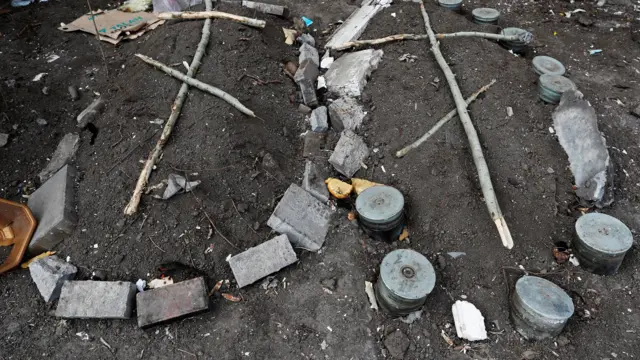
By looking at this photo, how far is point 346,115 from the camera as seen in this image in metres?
5.20

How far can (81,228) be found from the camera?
171 inches

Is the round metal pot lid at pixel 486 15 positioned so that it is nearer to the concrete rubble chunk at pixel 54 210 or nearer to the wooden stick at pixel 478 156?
the wooden stick at pixel 478 156

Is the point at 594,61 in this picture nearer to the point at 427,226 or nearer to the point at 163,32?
the point at 427,226

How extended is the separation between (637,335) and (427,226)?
1949mm

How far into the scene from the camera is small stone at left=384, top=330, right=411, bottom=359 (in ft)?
11.4

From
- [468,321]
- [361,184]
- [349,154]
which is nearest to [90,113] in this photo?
[349,154]

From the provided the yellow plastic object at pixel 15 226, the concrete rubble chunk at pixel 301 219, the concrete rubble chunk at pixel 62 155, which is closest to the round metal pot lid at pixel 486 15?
the concrete rubble chunk at pixel 301 219

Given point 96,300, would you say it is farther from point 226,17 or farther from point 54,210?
point 226,17

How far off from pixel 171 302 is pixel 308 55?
396 cm

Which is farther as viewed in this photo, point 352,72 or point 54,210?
point 352,72

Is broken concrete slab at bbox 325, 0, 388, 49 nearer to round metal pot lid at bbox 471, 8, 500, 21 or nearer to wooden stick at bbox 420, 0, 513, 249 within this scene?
wooden stick at bbox 420, 0, 513, 249

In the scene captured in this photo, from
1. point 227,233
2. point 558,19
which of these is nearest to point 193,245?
point 227,233

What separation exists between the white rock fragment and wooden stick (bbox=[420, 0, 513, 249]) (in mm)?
731

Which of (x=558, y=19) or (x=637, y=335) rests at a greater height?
(x=558, y=19)
